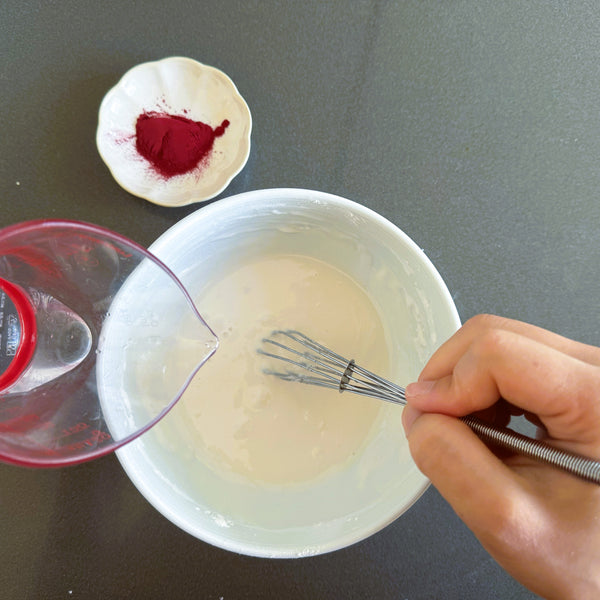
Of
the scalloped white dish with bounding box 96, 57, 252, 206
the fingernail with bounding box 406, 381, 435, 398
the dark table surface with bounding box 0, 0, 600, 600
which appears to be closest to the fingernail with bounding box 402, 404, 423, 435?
the fingernail with bounding box 406, 381, 435, 398

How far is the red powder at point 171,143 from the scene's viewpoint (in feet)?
2.23

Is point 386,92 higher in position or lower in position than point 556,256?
higher

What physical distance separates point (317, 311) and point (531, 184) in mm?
360

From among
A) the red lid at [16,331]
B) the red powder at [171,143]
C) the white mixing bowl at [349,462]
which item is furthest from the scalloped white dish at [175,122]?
the red lid at [16,331]

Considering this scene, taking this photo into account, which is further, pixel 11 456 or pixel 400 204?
pixel 400 204

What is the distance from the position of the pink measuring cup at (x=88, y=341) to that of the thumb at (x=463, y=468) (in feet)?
0.76

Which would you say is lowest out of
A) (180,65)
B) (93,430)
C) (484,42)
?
(93,430)

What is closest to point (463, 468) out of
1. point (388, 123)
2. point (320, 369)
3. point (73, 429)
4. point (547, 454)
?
point (547, 454)

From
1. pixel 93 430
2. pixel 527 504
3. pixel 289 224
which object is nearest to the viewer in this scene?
pixel 527 504

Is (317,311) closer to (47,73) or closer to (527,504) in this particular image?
(527,504)

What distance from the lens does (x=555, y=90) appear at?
2.41 feet

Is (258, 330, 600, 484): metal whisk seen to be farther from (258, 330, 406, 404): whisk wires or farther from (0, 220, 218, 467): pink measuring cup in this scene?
(0, 220, 218, 467): pink measuring cup

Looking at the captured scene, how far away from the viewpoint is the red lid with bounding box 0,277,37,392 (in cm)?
54

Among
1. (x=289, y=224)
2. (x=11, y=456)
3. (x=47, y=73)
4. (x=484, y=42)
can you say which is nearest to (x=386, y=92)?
(x=484, y=42)
